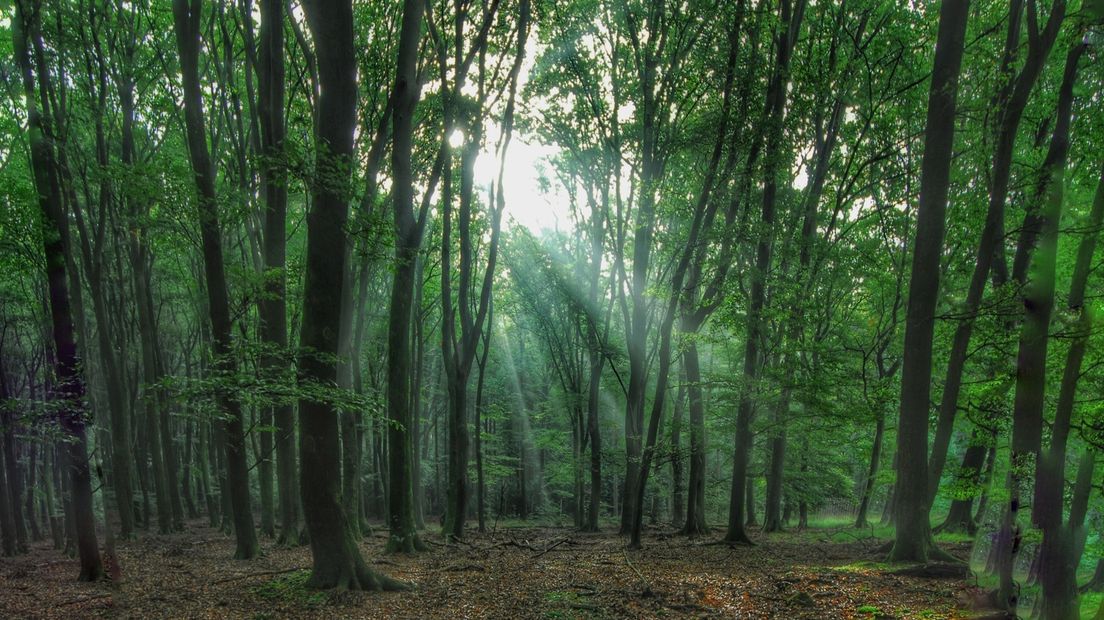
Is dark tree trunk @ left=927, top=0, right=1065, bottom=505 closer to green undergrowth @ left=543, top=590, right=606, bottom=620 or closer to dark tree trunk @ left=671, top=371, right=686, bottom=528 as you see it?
dark tree trunk @ left=671, top=371, right=686, bottom=528

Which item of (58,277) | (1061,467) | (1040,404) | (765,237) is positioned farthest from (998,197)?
(58,277)

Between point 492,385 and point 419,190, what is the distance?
53.1ft

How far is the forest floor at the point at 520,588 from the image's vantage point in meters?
6.81

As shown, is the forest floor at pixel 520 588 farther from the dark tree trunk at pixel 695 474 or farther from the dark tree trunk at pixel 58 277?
the dark tree trunk at pixel 695 474

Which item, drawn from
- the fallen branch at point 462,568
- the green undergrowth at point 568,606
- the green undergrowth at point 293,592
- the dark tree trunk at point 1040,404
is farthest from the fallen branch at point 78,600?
the dark tree trunk at point 1040,404

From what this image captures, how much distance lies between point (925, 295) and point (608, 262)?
1232cm

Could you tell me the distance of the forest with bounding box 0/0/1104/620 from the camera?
282 inches

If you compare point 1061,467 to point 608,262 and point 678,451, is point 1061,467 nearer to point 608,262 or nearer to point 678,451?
point 678,451

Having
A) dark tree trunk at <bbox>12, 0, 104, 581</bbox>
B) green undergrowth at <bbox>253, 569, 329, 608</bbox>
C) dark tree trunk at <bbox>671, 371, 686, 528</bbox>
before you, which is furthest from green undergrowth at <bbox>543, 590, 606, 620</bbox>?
dark tree trunk at <bbox>12, 0, 104, 581</bbox>

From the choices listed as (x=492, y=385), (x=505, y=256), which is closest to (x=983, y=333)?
(x=505, y=256)

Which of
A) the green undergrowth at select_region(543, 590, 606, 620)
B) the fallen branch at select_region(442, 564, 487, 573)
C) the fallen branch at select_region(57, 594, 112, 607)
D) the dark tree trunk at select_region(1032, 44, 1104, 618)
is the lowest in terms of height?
the fallen branch at select_region(442, 564, 487, 573)

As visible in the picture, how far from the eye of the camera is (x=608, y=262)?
2011cm

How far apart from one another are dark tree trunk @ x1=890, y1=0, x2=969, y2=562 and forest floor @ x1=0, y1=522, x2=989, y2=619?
863 millimetres

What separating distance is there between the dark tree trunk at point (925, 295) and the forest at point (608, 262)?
42 mm
